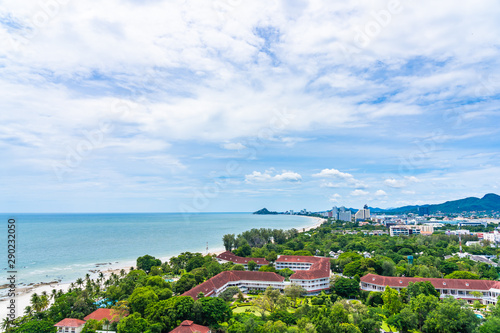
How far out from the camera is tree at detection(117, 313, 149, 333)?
23.3 m

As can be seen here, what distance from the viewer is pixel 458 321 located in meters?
24.6

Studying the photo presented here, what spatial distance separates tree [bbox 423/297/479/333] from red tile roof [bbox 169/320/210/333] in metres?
18.6

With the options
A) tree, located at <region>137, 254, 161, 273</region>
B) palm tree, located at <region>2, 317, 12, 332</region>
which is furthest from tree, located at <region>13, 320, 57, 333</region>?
tree, located at <region>137, 254, 161, 273</region>

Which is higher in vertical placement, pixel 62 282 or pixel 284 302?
pixel 284 302

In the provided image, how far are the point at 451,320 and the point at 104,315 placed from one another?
3003 centimetres

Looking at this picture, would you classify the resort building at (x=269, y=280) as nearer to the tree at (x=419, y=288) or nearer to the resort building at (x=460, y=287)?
the resort building at (x=460, y=287)

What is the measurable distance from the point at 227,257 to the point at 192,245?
32056mm

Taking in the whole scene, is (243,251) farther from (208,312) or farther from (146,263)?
(208,312)

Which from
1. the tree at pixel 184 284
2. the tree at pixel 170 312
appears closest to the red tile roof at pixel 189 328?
the tree at pixel 170 312

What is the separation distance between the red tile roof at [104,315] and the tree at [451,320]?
26955mm

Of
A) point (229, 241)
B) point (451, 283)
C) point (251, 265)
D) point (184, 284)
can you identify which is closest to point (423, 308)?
point (451, 283)

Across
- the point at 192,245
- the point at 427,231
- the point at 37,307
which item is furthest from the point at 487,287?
the point at 427,231

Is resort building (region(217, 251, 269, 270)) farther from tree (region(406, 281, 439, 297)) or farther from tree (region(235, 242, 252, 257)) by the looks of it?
tree (region(406, 281, 439, 297))

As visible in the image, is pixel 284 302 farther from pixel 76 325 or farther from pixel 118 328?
pixel 76 325
